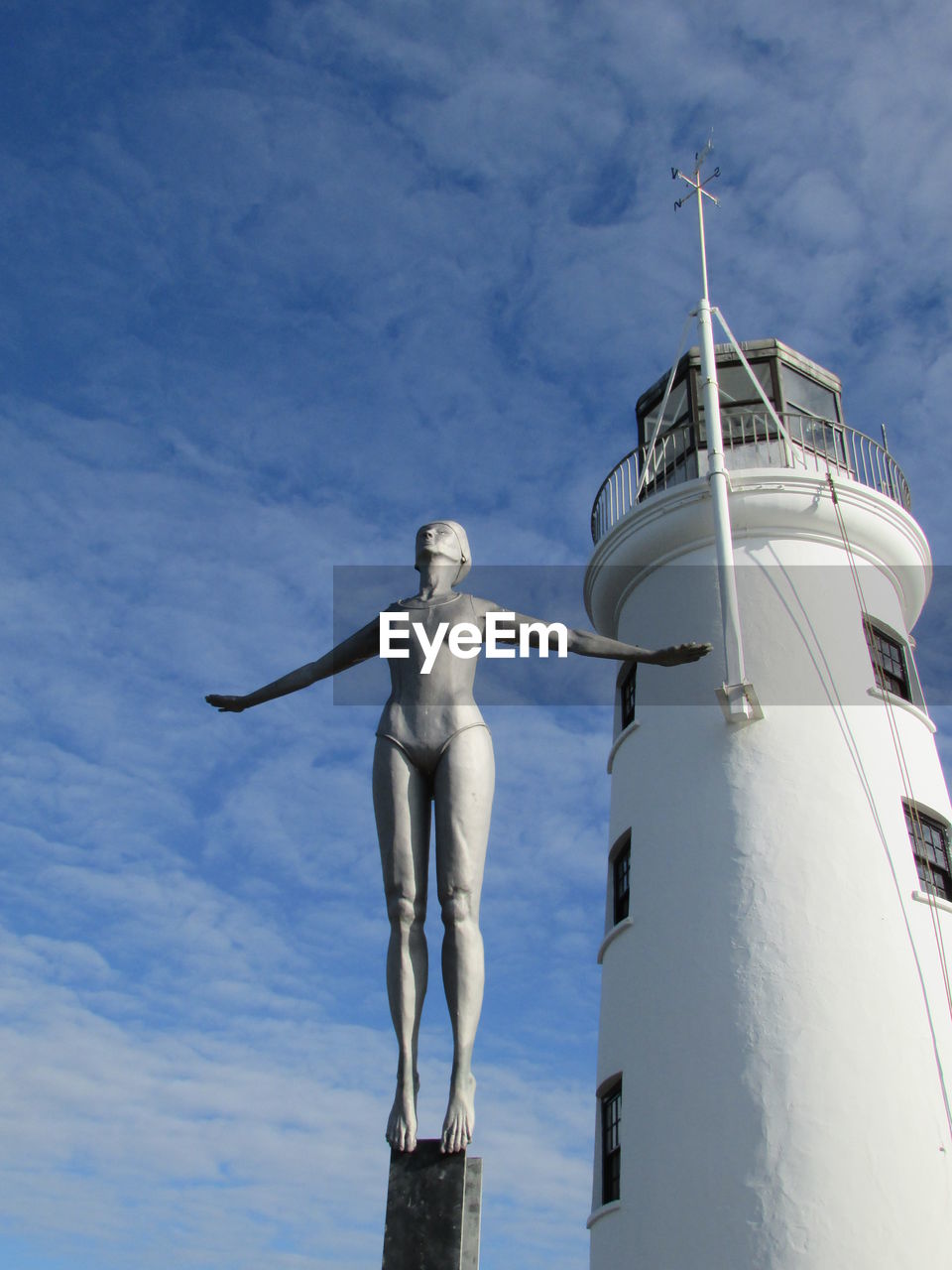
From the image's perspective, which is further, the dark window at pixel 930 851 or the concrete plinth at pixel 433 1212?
the dark window at pixel 930 851

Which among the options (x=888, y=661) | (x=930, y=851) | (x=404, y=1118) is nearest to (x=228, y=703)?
(x=404, y=1118)

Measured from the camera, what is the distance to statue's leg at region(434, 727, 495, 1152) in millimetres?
5879

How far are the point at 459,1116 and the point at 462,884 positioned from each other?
1.11 meters

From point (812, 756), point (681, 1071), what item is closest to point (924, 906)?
point (812, 756)

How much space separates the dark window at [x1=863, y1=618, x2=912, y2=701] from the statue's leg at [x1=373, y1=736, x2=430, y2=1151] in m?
12.6

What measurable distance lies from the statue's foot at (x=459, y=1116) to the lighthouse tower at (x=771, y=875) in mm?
8866

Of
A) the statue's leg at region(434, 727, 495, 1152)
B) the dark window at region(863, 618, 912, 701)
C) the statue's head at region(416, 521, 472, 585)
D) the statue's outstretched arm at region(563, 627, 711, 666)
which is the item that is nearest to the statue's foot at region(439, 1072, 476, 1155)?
the statue's leg at region(434, 727, 495, 1152)

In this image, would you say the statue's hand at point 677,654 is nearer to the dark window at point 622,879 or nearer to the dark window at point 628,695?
the dark window at point 622,879

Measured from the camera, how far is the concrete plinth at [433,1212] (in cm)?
548

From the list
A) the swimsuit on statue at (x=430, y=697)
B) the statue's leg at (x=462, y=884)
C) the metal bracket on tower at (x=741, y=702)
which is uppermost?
the metal bracket on tower at (x=741, y=702)

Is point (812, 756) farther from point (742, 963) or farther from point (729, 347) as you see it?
point (729, 347)

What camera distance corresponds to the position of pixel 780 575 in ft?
58.5

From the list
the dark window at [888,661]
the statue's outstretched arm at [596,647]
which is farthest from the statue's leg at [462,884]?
the dark window at [888,661]

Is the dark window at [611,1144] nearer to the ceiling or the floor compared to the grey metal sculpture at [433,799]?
nearer to the ceiling
